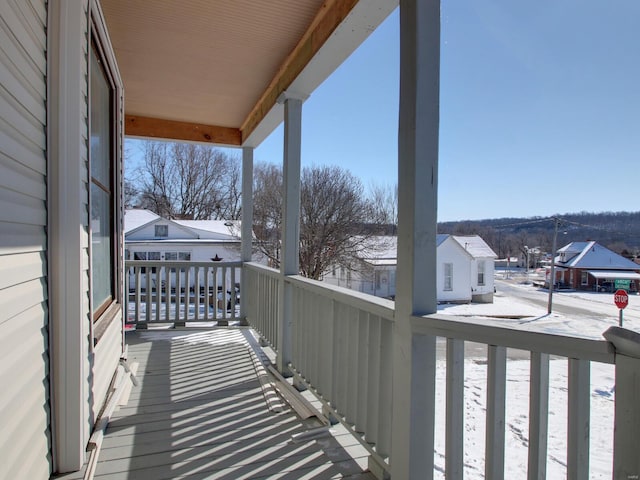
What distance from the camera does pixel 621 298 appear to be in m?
0.91

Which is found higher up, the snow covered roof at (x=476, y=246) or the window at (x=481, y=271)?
the snow covered roof at (x=476, y=246)

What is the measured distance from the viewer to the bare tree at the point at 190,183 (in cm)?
1572

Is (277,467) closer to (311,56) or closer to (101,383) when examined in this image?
(101,383)

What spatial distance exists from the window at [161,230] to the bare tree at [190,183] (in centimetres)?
299

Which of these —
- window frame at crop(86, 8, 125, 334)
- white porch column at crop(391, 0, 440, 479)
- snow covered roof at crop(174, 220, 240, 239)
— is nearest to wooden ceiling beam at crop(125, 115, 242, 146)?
window frame at crop(86, 8, 125, 334)

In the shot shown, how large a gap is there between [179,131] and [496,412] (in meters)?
4.45

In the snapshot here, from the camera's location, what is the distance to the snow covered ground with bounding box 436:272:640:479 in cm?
99

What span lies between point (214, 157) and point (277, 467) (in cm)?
1568

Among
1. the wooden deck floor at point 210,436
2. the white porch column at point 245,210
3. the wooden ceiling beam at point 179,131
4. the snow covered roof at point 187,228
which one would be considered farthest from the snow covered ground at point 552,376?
the snow covered roof at point 187,228

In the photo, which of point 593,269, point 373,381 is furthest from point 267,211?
point 593,269

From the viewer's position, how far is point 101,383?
2.27m

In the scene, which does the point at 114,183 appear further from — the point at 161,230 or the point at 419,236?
the point at 161,230

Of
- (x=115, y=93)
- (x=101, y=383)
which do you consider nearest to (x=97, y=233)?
(x=101, y=383)

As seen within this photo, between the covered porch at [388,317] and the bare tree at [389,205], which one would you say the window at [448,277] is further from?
the bare tree at [389,205]
